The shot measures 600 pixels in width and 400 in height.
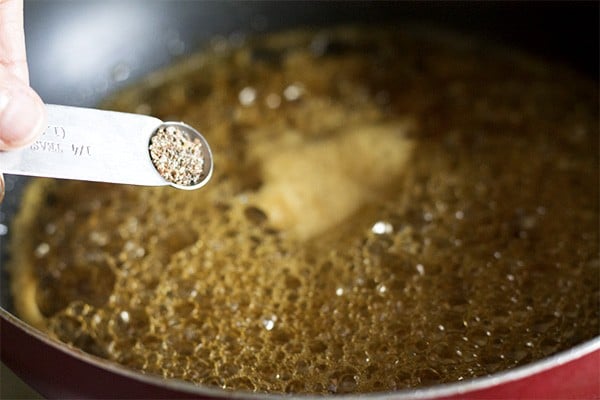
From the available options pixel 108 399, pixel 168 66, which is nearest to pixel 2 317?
pixel 108 399

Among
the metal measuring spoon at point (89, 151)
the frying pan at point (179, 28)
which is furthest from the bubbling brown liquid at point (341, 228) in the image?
the metal measuring spoon at point (89, 151)

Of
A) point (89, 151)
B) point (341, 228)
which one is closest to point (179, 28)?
point (341, 228)

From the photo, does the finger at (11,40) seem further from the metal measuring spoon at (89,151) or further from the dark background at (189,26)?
the dark background at (189,26)

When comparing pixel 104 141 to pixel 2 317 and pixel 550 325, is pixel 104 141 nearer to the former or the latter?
pixel 2 317

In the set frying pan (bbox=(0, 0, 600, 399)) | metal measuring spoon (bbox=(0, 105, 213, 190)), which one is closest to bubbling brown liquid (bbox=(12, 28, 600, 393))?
frying pan (bbox=(0, 0, 600, 399))

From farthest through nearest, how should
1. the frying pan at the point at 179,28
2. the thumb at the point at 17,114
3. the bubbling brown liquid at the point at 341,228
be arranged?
the frying pan at the point at 179,28 → the bubbling brown liquid at the point at 341,228 → the thumb at the point at 17,114

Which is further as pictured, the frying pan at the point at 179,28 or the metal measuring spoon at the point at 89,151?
the frying pan at the point at 179,28
